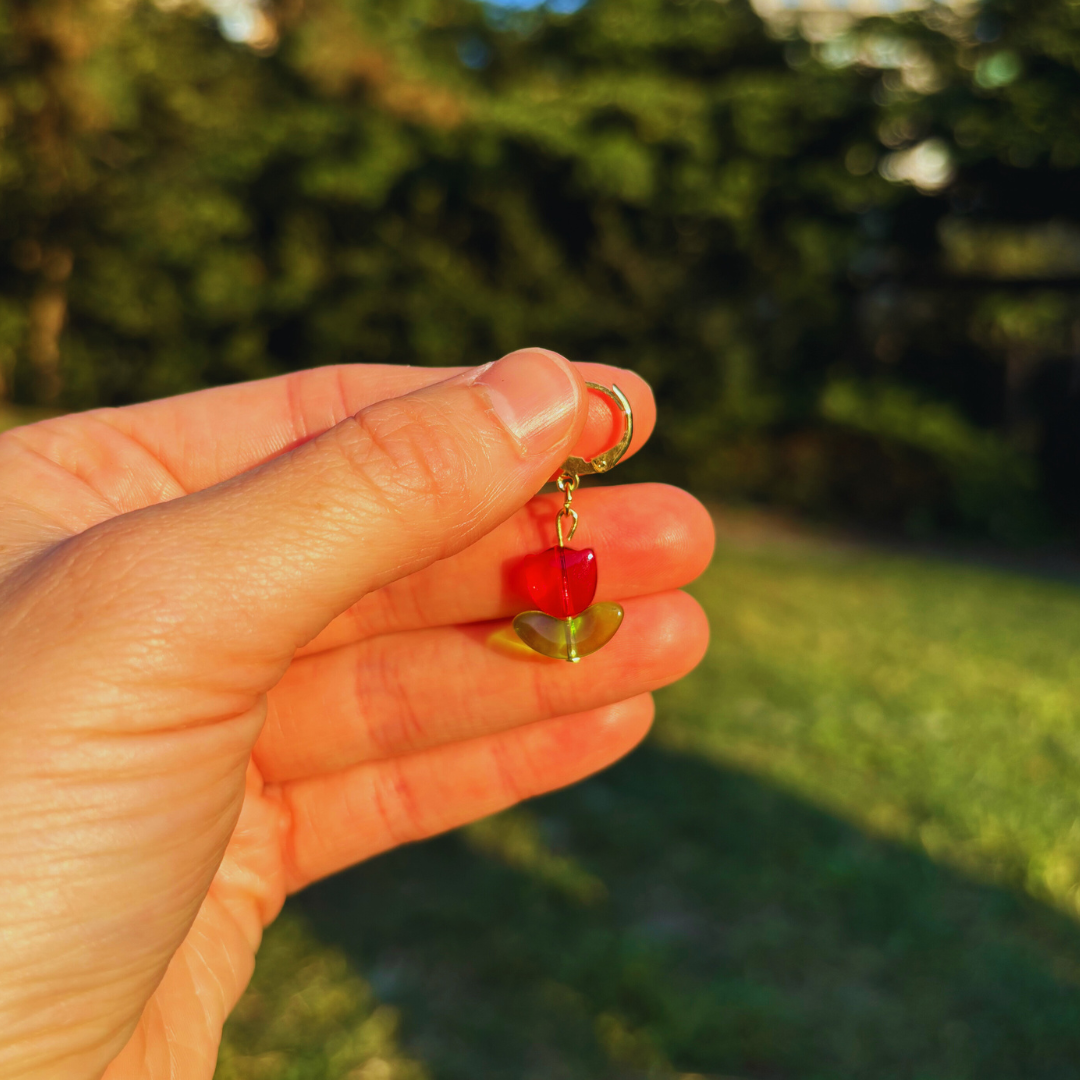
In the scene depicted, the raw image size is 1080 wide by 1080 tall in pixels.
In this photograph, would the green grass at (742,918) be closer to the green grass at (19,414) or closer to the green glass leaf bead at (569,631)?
the green glass leaf bead at (569,631)

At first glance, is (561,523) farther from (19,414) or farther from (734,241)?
(19,414)

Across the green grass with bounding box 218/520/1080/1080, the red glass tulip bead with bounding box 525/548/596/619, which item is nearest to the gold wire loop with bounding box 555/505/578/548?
the red glass tulip bead with bounding box 525/548/596/619

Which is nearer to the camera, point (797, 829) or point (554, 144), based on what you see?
point (797, 829)

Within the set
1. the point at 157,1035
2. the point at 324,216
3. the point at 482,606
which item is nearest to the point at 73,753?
the point at 157,1035

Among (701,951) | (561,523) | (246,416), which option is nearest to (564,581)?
(561,523)

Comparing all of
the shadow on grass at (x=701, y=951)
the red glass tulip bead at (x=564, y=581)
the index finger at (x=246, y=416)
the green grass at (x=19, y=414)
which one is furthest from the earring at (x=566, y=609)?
the green grass at (x=19, y=414)

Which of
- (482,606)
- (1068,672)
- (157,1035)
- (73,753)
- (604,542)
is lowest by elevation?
(1068,672)

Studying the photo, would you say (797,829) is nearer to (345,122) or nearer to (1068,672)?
(1068,672)
